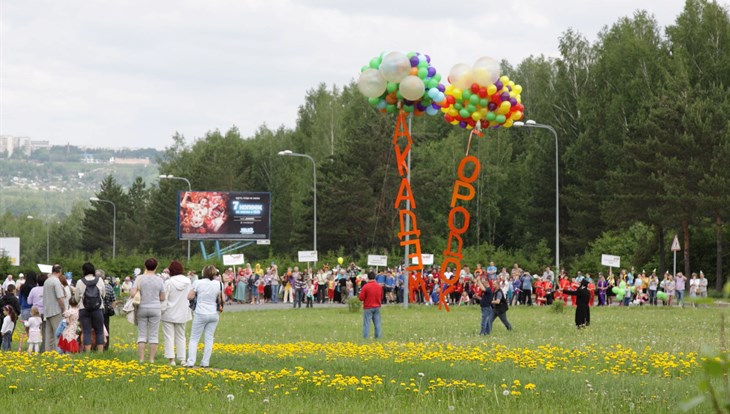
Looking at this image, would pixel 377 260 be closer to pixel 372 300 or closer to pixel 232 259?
pixel 232 259

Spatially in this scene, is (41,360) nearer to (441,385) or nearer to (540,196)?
(441,385)

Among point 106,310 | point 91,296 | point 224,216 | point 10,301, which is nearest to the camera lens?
point 91,296

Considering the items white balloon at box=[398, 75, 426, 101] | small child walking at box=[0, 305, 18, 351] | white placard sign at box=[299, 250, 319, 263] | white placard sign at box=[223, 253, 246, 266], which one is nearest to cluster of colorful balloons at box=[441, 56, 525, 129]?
white balloon at box=[398, 75, 426, 101]

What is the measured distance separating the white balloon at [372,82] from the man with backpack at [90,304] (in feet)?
48.1

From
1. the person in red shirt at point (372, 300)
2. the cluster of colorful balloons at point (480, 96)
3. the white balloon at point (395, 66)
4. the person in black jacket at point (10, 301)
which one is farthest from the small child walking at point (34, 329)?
the cluster of colorful balloons at point (480, 96)

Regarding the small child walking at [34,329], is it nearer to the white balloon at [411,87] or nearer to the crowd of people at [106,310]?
the crowd of people at [106,310]

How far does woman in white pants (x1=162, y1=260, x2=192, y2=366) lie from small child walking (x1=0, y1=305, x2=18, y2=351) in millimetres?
6002

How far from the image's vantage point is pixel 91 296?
64.5 feet

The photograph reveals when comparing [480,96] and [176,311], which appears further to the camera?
[480,96]

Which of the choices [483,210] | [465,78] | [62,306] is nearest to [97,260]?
[483,210]

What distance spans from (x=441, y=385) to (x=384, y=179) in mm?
67980

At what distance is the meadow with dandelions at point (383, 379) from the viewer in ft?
40.7

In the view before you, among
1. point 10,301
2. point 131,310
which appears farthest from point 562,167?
point 131,310

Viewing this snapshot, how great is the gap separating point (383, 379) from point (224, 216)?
168 feet
